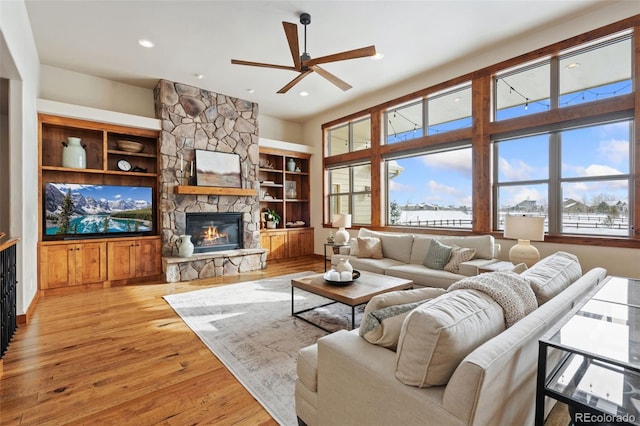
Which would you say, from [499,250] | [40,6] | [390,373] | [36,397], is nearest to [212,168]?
[40,6]

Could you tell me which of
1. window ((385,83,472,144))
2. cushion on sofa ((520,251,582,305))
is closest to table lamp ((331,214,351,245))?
window ((385,83,472,144))

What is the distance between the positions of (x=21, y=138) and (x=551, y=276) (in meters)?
5.02

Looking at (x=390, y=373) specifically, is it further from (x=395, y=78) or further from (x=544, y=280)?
(x=395, y=78)

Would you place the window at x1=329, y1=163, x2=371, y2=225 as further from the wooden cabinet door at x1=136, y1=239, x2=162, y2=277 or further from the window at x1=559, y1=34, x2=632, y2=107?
the wooden cabinet door at x1=136, y1=239, x2=162, y2=277

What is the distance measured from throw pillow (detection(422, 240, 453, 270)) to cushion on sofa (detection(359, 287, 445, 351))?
2691mm

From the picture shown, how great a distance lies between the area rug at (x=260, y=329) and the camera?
2115mm

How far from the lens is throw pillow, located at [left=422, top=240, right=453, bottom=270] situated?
13.1ft

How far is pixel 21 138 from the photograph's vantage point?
325cm

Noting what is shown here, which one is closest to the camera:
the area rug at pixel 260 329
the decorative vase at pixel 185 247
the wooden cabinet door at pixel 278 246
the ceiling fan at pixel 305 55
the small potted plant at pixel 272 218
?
the area rug at pixel 260 329

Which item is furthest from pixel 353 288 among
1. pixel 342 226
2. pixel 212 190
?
pixel 212 190

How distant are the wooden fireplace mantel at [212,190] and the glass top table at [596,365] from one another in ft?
17.8

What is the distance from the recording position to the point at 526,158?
4.27 m

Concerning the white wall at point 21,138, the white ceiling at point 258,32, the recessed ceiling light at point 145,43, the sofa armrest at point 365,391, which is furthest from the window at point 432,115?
the white wall at point 21,138

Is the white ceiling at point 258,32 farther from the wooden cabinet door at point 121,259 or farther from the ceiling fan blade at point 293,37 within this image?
the wooden cabinet door at point 121,259
